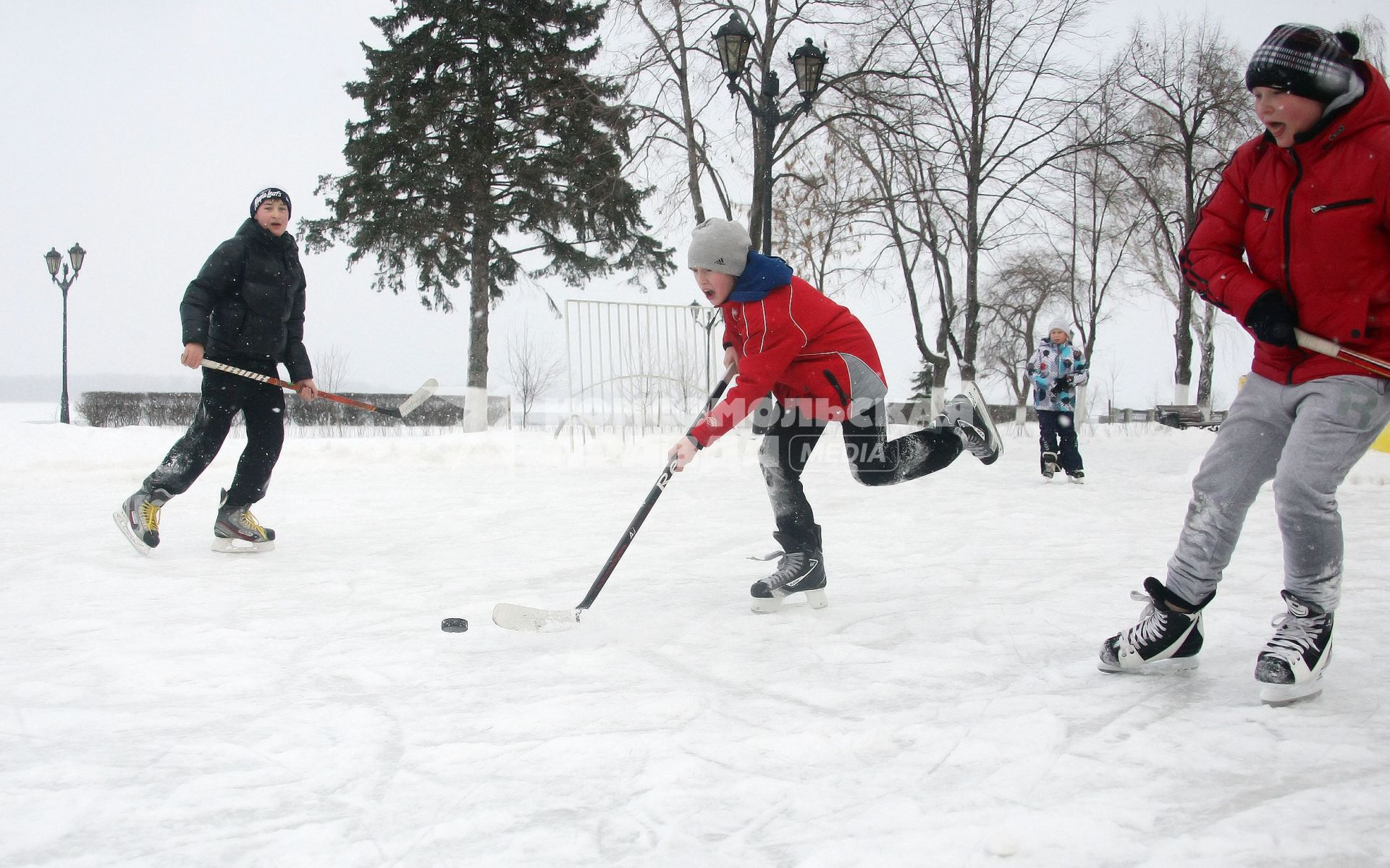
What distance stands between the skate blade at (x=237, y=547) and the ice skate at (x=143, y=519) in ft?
0.93

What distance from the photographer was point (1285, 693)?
87.8 inches

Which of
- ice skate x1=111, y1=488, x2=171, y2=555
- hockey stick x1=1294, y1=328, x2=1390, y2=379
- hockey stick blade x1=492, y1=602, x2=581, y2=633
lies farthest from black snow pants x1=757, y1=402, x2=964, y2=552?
ice skate x1=111, y1=488, x2=171, y2=555

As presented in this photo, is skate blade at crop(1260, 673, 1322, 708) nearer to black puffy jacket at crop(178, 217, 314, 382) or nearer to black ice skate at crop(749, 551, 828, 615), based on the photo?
black ice skate at crop(749, 551, 828, 615)

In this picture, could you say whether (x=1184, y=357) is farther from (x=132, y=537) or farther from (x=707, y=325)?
(x=132, y=537)

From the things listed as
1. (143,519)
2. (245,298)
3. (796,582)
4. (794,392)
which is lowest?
(796,582)

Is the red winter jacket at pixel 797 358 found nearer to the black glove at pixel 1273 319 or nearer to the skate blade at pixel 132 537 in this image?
the black glove at pixel 1273 319

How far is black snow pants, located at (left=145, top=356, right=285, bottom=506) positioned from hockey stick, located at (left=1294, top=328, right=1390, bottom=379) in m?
4.03

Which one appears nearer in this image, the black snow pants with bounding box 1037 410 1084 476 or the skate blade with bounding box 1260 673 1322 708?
the skate blade with bounding box 1260 673 1322 708

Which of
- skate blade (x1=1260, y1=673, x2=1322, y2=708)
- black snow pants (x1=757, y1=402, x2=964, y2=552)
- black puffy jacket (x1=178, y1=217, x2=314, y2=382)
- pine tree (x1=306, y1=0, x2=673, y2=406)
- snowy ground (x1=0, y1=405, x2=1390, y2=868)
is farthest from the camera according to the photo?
pine tree (x1=306, y1=0, x2=673, y2=406)

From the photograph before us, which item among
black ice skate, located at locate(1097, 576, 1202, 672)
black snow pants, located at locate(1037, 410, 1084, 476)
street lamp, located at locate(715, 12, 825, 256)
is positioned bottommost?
black ice skate, located at locate(1097, 576, 1202, 672)

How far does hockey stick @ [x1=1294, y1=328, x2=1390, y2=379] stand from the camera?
2115mm

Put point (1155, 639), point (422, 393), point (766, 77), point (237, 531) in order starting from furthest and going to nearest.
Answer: point (766, 77)
point (422, 393)
point (237, 531)
point (1155, 639)

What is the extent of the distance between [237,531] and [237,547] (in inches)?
5.5

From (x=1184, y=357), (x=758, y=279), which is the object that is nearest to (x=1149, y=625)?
(x=758, y=279)
